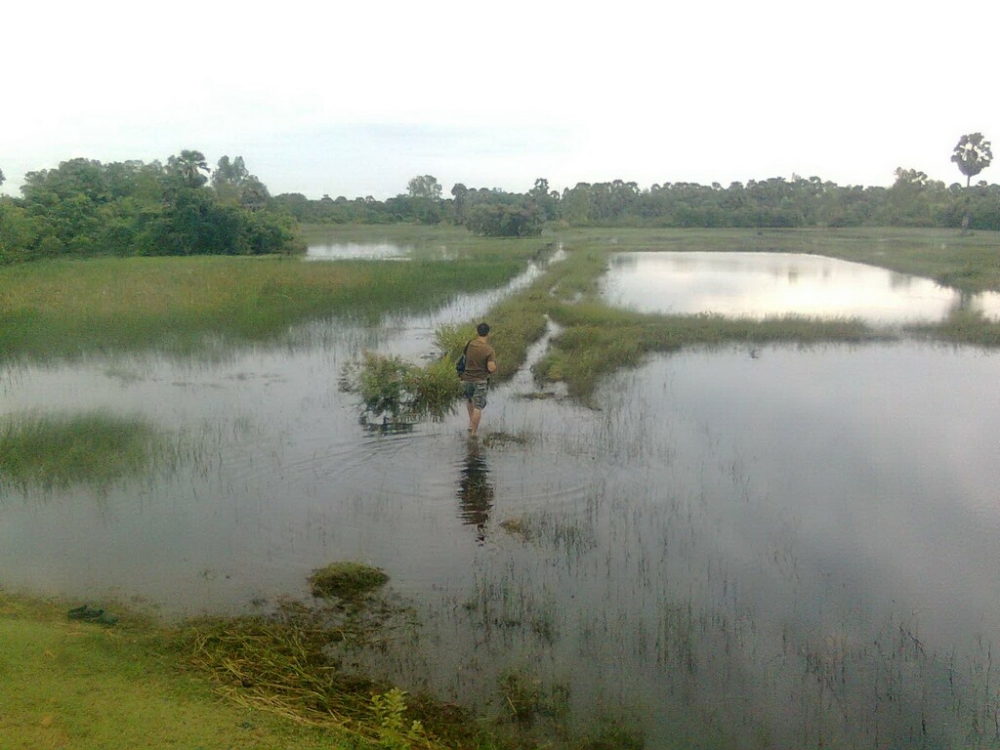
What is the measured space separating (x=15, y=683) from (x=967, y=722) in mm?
4419

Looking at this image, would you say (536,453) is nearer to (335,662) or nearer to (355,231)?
(335,662)

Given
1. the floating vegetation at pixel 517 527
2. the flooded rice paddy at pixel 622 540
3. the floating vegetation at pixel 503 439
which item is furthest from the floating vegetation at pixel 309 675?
the floating vegetation at pixel 503 439

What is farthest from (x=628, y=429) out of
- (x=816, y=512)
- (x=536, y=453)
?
(x=816, y=512)

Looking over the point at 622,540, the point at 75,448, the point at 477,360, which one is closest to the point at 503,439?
the point at 477,360

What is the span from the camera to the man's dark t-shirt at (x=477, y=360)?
7.91 meters

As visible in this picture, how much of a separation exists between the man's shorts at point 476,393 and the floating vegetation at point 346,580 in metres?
3.21

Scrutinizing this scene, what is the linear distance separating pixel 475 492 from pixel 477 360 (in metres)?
1.74

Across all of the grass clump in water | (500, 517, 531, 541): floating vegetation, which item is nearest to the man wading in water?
(500, 517, 531, 541): floating vegetation

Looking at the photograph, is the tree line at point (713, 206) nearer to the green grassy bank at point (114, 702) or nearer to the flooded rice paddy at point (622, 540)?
the flooded rice paddy at point (622, 540)

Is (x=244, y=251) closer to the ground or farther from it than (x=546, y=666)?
farther from it

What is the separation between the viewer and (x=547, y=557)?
548 centimetres

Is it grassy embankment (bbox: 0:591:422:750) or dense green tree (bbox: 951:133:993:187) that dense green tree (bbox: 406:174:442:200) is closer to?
dense green tree (bbox: 951:133:993:187)

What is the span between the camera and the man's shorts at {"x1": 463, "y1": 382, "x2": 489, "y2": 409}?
8.12 m

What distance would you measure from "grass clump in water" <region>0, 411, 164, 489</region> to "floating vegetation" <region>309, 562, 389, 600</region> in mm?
2865
